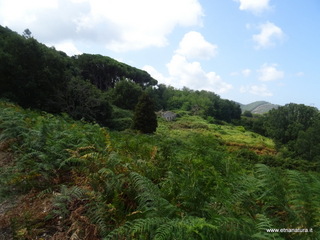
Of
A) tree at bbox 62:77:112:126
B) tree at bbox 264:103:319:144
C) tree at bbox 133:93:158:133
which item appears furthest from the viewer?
tree at bbox 264:103:319:144

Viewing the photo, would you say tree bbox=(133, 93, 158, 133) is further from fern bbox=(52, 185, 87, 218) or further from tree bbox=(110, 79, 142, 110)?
fern bbox=(52, 185, 87, 218)

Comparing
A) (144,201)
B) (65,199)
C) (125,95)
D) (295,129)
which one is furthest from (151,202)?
(125,95)

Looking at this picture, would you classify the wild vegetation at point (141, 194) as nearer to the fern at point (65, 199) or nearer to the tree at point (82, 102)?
the fern at point (65, 199)

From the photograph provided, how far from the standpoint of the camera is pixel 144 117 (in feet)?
105

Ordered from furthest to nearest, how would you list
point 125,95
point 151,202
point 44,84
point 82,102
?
1. point 125,95
2. point 82,102
3. point 44,84
4. point 151,202

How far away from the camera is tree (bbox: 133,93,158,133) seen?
3174 centimetres

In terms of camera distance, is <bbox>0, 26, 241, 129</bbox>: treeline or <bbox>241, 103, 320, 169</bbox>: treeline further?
<bbox>241, 103, 320, 169</bbox>: treeline

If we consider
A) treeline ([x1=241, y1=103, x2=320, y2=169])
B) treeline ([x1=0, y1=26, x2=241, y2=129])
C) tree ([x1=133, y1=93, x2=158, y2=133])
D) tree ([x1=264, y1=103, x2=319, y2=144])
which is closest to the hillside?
treeline ([x1=0, y1=26, x2=241, y2=129])

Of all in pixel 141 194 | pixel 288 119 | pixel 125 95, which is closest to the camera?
pixel 141 194

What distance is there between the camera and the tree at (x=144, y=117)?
31.7m

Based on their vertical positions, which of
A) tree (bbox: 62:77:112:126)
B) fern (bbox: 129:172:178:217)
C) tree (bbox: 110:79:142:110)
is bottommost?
fern (bbox: 129:172:178:217)

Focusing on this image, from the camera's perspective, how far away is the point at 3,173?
13.5 feet

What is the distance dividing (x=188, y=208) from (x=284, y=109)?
167 feet

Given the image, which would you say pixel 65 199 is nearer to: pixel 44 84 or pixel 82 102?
pixel 44 84
